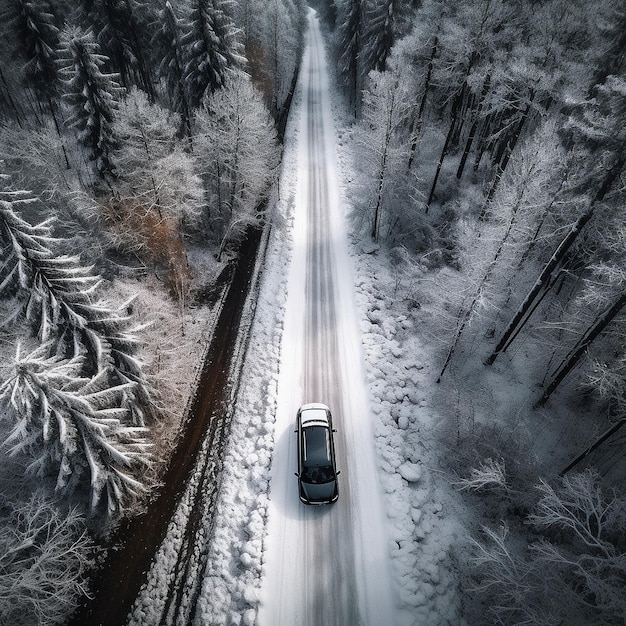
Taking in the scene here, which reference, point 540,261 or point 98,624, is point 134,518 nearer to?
Result: point 98,624

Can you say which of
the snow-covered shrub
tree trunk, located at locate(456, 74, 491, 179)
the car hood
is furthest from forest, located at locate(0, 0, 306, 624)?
tree trunk, located at locate(456, 74, 491, 179)

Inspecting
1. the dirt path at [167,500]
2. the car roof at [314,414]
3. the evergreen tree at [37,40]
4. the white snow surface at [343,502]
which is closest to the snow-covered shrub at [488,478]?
the white snow surface at [343,502]

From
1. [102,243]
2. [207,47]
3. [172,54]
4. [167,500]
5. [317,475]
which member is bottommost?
[167,500]

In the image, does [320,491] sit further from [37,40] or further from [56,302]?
A: [37,40]

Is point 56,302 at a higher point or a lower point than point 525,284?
higher

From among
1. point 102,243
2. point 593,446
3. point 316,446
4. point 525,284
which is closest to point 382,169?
point 525,284

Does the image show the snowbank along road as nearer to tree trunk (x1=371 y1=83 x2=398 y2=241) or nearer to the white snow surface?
the white snow surface

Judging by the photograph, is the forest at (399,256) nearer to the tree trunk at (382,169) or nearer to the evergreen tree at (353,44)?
the tree trunk at (382,169)
